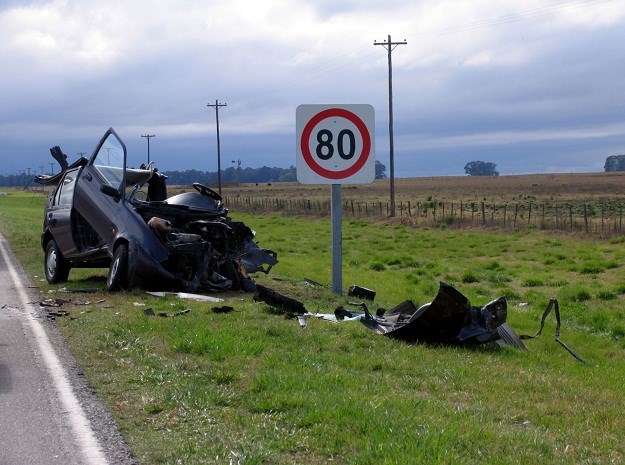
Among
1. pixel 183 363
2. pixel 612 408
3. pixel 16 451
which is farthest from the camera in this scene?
pixel 183 363

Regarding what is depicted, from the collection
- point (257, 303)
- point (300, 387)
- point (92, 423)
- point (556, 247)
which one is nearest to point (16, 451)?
point (92, 423)

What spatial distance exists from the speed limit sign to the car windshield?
3.55 metres

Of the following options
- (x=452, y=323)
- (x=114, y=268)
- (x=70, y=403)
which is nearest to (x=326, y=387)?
(x=70, y=403)

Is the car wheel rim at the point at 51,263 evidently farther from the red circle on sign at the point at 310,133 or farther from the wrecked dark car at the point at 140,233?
the red circle on sign at the point at 310,133

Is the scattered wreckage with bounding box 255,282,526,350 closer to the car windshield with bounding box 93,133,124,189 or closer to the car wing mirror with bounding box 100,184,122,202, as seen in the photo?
the car wing mirror with bounding box 100,184,122,202

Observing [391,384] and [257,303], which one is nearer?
[391,384]

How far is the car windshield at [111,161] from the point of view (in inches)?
535

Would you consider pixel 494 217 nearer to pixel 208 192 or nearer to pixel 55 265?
pixel 208 192

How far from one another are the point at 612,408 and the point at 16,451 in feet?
12.7

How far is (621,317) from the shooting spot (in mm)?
14422

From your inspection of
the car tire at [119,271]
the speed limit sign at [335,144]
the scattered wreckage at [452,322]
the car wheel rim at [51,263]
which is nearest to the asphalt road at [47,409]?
the car tire at [119,271]

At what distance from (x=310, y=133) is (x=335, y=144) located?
1.15 feet

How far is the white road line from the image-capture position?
5195mm

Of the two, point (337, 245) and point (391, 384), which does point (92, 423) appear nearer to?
point (391, 384)
